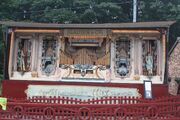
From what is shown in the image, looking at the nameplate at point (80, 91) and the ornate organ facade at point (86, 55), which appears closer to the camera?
the nameplate at point (80, 91)

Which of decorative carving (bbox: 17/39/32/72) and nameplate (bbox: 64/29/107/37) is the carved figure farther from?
decorative carving (bbox: 17/39/32/72)

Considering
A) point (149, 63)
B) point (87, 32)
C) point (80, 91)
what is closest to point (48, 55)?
point (87, 32)

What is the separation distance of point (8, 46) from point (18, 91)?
2.30m

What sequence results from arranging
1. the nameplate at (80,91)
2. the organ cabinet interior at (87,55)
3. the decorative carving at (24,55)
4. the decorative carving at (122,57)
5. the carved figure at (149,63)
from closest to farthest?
the nameplate at (80,91)
the carved figure at (149,63)
the organ cabinet interior at (87,55)
the decorative carving at (122,57)
the decorative carving at (24,55)

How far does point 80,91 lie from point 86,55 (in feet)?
6.30

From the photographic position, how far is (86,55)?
11227mm

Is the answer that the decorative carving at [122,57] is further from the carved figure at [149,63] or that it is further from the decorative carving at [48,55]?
the decorative carving at [48,55]

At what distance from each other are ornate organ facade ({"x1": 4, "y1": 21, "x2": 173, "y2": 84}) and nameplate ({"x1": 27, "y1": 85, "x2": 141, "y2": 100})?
22.9 inches

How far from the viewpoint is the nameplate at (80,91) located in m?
10.2

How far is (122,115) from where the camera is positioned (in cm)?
728

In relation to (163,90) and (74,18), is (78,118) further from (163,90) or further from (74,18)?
(74,18)

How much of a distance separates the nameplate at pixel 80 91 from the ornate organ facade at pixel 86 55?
580 mm

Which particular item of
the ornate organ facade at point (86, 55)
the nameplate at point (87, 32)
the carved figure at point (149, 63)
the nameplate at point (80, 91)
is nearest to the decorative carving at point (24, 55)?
the ornate organ facade at point (86, 55)

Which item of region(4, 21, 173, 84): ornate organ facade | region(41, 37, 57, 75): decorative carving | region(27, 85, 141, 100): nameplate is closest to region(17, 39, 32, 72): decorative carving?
region(4, 21, 173, 84): ornate organ facade
